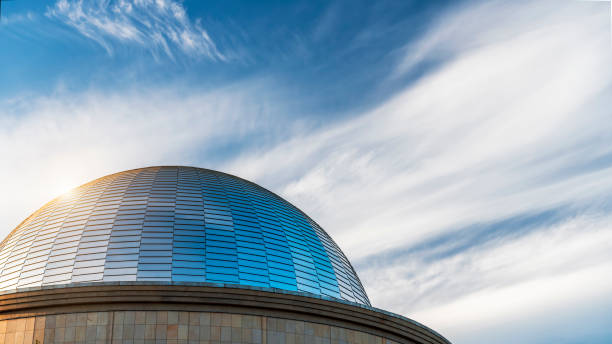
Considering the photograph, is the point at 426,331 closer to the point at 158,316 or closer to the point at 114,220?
the point at 158,316

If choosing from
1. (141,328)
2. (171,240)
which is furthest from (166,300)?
(171,240)

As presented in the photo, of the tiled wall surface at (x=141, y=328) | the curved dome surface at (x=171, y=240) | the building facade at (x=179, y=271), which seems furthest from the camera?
the curved dome surface at (x=171, y=240)

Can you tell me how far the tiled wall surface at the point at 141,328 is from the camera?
22.9 m

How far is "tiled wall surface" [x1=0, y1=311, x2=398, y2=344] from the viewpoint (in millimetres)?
22891

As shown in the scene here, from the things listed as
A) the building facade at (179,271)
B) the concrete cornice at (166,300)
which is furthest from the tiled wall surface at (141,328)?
the concrete cornice at (166,300)

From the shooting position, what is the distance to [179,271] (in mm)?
26359

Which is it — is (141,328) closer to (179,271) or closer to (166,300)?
(166,300)

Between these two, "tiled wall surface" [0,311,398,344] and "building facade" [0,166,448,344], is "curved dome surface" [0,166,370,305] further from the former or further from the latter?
"tiled wall surface" [0,311,398,344]

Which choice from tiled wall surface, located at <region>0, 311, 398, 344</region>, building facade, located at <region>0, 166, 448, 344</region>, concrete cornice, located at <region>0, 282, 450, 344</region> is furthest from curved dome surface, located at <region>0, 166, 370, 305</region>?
tiled wall surface, located at <region>0, 311, 398, 344</region>

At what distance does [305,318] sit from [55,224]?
11147mm

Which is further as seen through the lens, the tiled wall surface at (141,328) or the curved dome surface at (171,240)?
the curved dome surface at (171,240)

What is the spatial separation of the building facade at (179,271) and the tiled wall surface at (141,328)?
32 millimetres

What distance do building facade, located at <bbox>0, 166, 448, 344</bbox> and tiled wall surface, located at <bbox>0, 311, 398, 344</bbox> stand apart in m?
0.03

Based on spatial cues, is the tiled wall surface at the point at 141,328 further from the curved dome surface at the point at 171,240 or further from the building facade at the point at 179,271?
the curved dome surface at the point at 171,240
